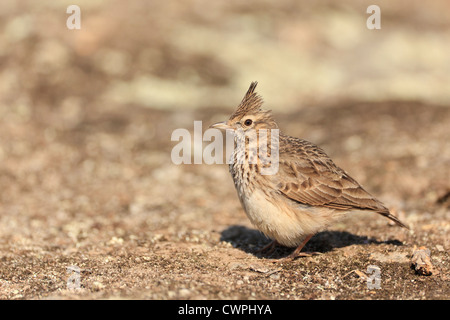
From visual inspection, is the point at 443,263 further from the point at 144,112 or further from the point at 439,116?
the point at 144,112

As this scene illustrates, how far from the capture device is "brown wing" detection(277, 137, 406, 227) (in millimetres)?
6223

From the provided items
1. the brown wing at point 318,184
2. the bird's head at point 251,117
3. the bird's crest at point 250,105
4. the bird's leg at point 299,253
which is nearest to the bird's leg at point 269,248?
the bird's leg at point 299,253

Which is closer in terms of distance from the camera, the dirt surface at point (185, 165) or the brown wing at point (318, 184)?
the dirt surface at point (185, 165)

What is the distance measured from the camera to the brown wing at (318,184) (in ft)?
20.4

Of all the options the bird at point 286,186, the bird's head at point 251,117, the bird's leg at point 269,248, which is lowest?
the bird's leg at point 269,248

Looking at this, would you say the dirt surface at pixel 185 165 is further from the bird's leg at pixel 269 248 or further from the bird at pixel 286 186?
the bird at pixel 286 186

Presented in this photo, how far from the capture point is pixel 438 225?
7453mm

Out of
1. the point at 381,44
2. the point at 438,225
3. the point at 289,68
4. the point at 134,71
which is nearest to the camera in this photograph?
the point at 438,225

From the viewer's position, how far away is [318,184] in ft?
20.9

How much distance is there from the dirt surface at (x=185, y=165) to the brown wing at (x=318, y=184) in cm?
64

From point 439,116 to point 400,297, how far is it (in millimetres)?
7543

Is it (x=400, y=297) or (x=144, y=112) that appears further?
(x=144, y=112)

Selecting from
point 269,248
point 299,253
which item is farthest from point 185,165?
point 299,253
